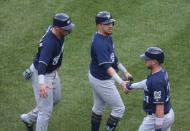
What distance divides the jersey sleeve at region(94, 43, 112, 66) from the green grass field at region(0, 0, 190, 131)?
58.7 inches

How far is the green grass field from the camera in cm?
987

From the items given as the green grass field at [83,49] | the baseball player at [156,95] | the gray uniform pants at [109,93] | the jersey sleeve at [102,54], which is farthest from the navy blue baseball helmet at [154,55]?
the green grass field at [83,49]

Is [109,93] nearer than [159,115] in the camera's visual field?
No

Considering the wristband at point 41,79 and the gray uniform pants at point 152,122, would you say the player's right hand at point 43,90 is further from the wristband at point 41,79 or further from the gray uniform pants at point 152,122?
the gray uniform pants at point 152,122

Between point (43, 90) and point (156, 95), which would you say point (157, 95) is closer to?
point (156, 95)

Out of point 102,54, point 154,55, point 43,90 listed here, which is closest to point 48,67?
point 43,90

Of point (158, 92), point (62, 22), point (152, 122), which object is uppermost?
point (62, 22)

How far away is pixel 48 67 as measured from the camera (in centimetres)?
855

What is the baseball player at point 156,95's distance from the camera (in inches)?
306

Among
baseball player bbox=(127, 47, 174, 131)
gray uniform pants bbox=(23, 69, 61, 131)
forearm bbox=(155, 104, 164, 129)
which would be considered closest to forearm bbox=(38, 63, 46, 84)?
gray uniform pants bbox=(23, 69, 61, 131)

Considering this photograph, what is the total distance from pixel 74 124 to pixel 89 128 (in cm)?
26

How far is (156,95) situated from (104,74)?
118 centimetres

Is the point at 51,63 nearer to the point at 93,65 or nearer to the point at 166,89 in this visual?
the point at 93,65

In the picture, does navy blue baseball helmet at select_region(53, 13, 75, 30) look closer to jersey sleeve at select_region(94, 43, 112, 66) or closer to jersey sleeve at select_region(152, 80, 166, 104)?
jersey sleeve at select_region(94, 43, 112, 66)
